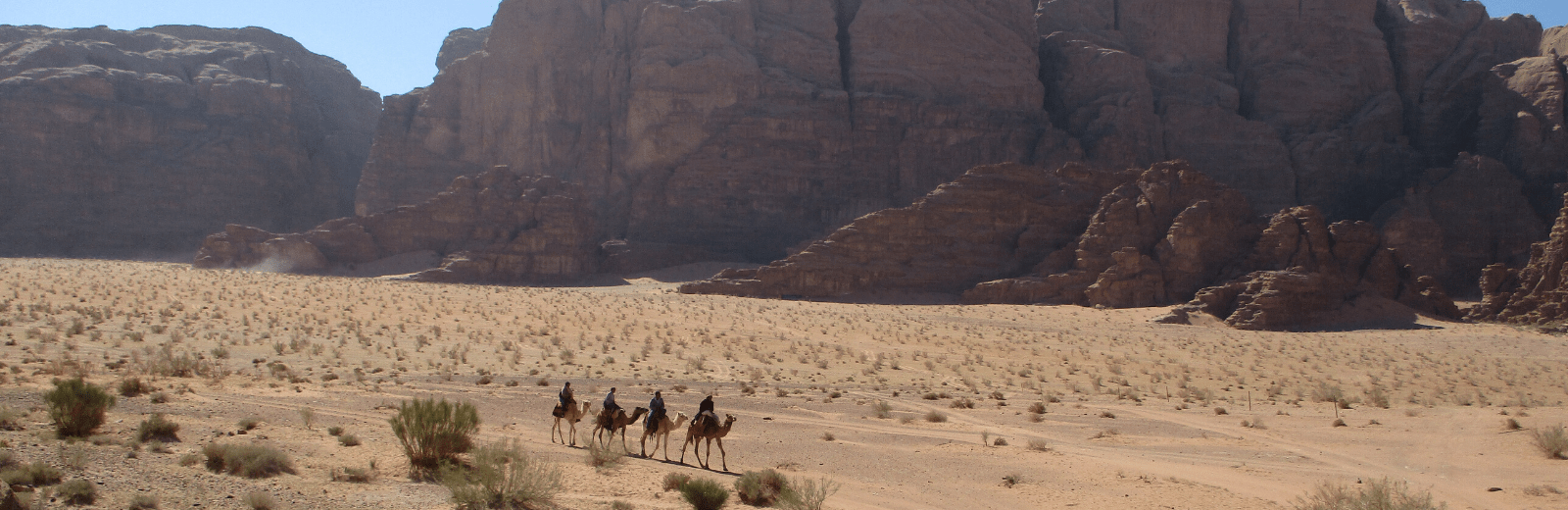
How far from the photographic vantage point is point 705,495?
27.7ft

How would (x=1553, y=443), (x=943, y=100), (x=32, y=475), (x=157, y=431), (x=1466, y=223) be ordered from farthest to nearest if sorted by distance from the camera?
1. (x=943, y=100)
2. (x=1466, y=223)
3. (x=1553, y=443)
4. (x=157, y=431)
5. (x=32, y=475)

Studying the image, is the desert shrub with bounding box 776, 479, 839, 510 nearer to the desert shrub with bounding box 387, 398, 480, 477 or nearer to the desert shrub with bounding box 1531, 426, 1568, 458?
the desert shrub with bounding box 387, 398, 480, 477

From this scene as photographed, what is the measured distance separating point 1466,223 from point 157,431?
63.1 metres

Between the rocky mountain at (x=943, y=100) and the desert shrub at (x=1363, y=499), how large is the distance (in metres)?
52.6

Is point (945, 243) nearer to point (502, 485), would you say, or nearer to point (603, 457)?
point (603, 457)

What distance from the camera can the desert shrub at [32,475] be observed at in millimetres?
7375

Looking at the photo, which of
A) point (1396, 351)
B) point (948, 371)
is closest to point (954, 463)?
point (948, 371)

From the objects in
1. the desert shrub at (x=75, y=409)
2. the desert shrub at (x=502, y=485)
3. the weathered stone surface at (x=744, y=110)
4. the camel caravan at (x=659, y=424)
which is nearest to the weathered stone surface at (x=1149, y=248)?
the weathered stone surface at (x=744, y=110)

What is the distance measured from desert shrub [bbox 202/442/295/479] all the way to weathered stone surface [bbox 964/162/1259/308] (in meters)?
36.9

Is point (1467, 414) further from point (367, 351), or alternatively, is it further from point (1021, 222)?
point (1021, 222)

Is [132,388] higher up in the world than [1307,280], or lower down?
lower down

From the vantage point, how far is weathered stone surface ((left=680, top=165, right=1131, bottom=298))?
153 feet

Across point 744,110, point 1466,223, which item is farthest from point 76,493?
point 1466,223

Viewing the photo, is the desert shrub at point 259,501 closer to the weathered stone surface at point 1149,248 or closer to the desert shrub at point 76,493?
the desert shrub at point 76,493
